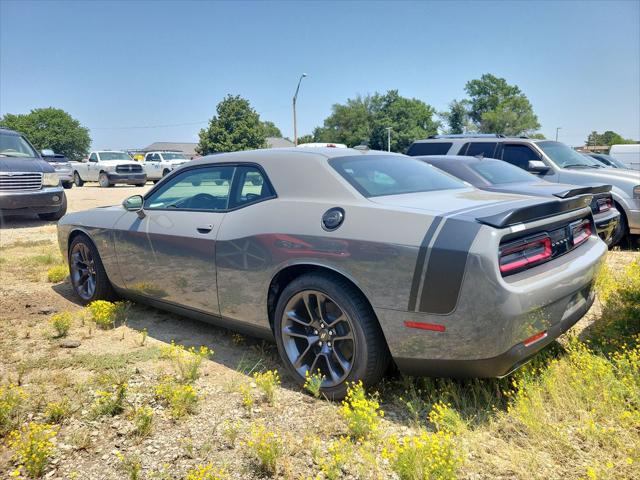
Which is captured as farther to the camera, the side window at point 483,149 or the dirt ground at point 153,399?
the side window at point 483,149

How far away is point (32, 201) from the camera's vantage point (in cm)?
970

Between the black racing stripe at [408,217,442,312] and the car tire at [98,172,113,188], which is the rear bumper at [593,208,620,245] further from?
the car tire at [98,172,113,188]

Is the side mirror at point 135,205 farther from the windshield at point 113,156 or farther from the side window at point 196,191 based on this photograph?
the windshield at point 113,156

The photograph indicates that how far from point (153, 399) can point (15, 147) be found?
31.7 feet

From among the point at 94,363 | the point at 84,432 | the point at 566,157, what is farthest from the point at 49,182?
the point at 566,157

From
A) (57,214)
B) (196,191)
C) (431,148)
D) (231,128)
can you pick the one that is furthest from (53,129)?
(196,191)

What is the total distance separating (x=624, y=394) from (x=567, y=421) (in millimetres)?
432

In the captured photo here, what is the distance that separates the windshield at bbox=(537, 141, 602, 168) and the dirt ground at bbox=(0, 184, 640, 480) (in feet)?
20.3

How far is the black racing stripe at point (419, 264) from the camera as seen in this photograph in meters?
2.39

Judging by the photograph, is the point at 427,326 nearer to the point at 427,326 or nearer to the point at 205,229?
the point at 427,326

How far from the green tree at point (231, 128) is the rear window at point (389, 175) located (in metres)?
49.4

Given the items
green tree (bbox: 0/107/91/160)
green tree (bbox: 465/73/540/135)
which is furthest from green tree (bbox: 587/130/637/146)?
green tree (bbox: 0/107/91/160)

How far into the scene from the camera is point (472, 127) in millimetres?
84188

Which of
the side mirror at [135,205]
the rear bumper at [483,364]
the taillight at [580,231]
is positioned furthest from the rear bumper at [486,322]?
the side mirror at [135,205]
